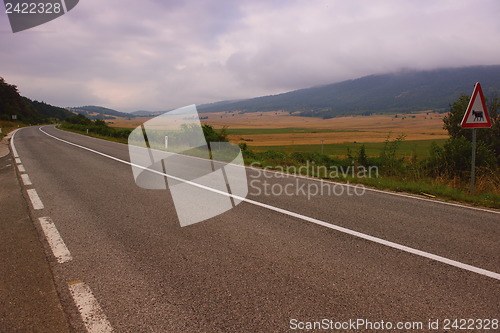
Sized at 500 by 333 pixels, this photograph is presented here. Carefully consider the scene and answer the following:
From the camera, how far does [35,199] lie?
6.34m

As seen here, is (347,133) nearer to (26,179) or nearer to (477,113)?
(477,113)

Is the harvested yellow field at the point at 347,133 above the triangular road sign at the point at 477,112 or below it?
below

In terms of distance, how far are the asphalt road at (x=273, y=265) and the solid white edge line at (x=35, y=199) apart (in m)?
0.11

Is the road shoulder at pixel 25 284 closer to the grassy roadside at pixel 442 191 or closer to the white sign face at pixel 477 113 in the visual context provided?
the grassy roadside at pixel 442 191

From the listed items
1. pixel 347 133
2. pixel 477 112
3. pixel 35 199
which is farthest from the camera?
pixel 347 133

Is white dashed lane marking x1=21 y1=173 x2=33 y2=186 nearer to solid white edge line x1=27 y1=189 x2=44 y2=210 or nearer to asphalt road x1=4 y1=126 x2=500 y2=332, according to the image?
solid white edge line x1=27 y1=189 x2=44 y2=210

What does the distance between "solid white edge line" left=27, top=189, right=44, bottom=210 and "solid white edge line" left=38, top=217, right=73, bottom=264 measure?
2.93ft

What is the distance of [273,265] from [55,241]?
9.49ft

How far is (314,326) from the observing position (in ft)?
7.97

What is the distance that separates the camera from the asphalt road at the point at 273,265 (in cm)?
256

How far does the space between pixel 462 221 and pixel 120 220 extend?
5.57 meters

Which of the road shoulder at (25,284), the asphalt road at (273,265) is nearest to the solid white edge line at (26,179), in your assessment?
the asphalt road at (273,265)

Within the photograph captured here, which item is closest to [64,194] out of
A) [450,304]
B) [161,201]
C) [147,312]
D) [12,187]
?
[12,187]

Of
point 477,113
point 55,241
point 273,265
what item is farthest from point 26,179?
point 477,113
